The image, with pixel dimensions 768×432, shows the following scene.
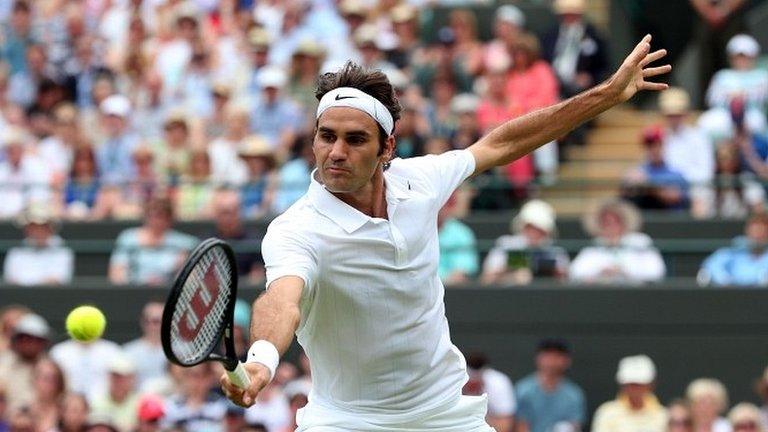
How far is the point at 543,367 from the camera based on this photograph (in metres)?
12.1

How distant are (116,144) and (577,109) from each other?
886 centimetres

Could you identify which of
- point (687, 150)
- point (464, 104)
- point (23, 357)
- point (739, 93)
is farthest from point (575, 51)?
point (23, 357)

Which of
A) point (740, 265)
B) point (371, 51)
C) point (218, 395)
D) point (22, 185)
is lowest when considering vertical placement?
point (218, 395)

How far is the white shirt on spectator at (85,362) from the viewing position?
12.5m

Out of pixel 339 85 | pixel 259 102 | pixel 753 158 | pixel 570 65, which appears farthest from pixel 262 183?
pixel 339 85

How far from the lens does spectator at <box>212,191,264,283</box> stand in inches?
523

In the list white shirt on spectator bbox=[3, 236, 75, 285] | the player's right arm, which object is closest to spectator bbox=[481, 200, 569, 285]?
white shirt on spectator bbox=[3, 236, 75, 285]

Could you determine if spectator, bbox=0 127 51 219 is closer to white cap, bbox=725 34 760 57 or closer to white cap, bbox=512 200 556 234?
white cap, bbox=512 200 556 234

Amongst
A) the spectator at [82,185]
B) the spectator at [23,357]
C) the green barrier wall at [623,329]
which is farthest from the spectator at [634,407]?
the spectator at [82,185]

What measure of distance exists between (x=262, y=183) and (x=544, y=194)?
90.8 inches

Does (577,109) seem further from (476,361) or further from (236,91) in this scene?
(236,91)

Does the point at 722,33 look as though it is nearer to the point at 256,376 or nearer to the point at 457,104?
the point at 457,104

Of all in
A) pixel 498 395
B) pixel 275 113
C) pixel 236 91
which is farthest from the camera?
pixel 236 91

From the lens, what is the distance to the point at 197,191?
14.3m
